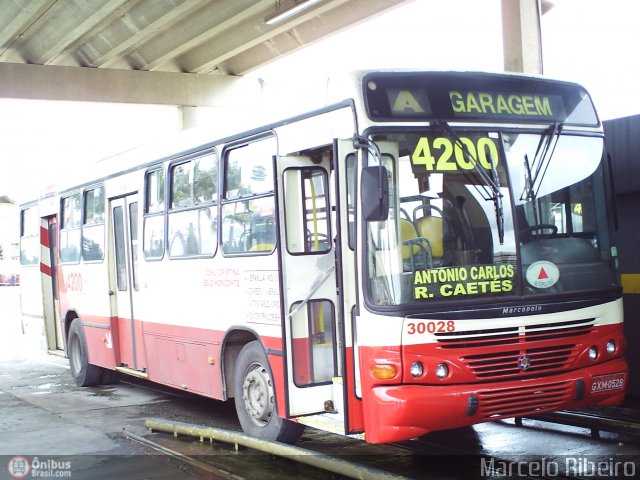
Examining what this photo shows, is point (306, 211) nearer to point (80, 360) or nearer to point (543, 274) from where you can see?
point (543, 274)

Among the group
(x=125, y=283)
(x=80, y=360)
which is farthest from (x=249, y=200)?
(x=80, y=360)

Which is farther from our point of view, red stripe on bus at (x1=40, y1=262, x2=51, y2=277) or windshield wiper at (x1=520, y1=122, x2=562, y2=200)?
red stripe on bus at (x1=40, y1=262, x2=51, y2=277)

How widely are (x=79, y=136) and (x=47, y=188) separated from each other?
21049 millimetres

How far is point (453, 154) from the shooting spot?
670 centimetres

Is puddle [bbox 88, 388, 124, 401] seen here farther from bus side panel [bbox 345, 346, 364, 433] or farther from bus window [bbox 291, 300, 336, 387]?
bus side panel [bbox 345, 346, 364, 433]

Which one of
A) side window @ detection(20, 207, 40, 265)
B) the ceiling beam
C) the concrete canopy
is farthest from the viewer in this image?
the ceiling beam

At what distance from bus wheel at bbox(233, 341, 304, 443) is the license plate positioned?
2604 millimetres

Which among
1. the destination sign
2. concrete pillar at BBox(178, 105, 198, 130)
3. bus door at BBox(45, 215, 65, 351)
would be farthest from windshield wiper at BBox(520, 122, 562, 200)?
concrete pillar at BBox(178, 105, 198, 130)

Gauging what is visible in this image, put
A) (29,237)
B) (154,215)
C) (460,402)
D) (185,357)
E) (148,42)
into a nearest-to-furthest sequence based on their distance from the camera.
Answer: (460,402) → (185,357) → (154,215) → (29,237) → (148,42)

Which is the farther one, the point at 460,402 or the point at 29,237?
the point at 29,237

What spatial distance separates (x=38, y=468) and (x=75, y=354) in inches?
219

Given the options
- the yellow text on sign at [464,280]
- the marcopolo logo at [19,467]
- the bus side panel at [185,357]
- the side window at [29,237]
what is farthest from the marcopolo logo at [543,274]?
the side window at [29,237]

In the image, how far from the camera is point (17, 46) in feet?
74.4

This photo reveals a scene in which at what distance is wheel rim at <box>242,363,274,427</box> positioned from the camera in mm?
8107
